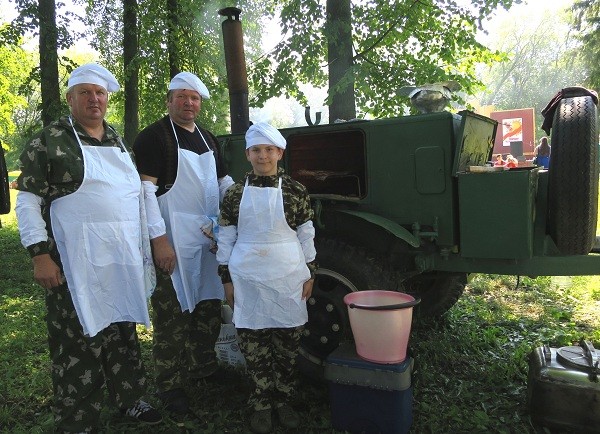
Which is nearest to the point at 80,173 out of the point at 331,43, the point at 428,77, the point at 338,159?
the point at 338,159

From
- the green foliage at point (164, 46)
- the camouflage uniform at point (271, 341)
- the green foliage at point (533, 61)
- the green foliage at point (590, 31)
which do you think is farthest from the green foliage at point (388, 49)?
the green foliage at point (533, 61)

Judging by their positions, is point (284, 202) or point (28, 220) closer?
point (28, 220)

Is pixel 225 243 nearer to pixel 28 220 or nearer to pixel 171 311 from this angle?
pixel 171 311

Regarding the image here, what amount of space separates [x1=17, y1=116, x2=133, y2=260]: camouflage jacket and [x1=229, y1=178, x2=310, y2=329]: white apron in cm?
92

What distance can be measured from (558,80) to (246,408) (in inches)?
2250

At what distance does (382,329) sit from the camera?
262cm

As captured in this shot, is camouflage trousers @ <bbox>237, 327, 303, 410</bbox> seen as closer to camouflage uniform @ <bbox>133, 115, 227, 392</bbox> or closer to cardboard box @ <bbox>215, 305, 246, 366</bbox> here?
camouflage uniform @ <bbox>133, 115, 227, 392</bbox>

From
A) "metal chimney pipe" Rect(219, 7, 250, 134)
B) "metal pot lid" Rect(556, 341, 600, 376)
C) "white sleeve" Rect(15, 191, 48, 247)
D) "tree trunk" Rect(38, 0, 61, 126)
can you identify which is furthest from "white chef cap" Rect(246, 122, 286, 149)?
"tree trunk" Rect(38, 0, 61, 126)

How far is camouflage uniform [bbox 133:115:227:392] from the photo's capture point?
117 inches

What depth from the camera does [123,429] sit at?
291 cm

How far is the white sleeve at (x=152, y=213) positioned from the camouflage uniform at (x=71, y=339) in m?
0.32

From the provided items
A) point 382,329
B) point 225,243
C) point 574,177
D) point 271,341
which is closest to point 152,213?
point 225,243

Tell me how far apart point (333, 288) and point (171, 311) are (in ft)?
3.64

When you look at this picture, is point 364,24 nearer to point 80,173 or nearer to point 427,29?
point 427,29
